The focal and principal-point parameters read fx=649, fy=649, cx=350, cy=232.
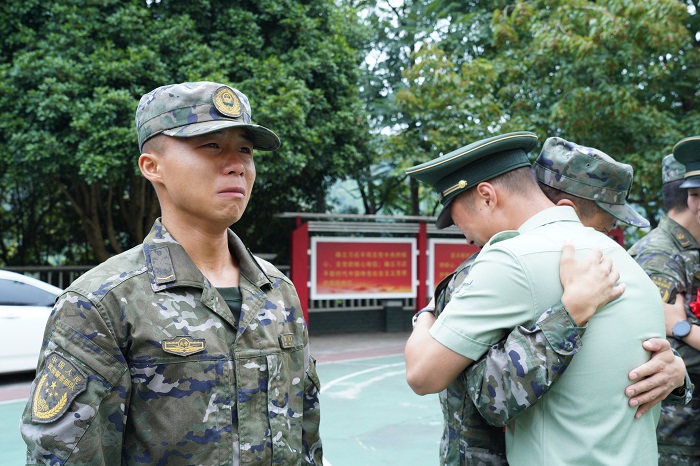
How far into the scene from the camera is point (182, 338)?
1.54 metres

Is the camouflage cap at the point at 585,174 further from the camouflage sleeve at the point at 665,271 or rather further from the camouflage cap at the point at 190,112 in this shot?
the camouflage cap at the point at 190,112

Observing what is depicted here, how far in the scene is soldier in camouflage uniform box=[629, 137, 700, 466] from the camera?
8.12 feet

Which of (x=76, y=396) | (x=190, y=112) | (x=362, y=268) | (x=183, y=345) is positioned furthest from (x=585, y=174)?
(x=362, y=268)

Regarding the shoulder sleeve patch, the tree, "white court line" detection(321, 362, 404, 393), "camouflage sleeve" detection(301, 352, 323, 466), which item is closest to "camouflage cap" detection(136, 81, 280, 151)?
"camouflage sleeve" detection(301, 352, 323, 466)

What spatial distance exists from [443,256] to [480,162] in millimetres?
10923

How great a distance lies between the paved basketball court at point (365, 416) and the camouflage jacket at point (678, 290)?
8.15ft

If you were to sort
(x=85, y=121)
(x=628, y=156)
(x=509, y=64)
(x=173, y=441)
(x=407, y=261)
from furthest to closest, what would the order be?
1. (x=407, y=261)
2. (x=509, y=64)
3. (x=628, y=156)
4. (x=85, y=121)
5. (x=173, y=441)

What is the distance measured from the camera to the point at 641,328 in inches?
62.1

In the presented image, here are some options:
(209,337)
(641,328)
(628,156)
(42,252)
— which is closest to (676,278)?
(641,328)

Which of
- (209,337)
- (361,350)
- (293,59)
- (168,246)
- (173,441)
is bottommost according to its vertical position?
(361,350)

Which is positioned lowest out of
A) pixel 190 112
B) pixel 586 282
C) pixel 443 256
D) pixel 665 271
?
pixel 443 256

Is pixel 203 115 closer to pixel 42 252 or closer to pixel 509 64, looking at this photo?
pixel 509 64

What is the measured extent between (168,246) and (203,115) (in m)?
0.35

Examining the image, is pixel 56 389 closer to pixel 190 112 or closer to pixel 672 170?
pixel 190 112
